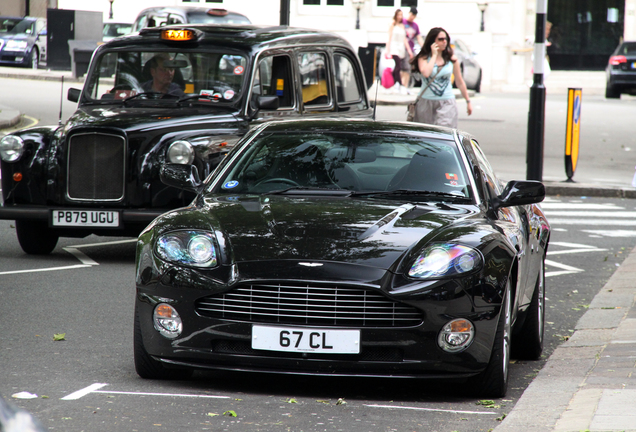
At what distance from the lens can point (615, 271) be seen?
974 centimetres

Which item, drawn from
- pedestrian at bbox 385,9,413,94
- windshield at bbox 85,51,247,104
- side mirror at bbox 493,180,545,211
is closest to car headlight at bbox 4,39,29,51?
pedestrian at bbox 385,9,413,94

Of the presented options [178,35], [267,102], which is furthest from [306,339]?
[178,35]

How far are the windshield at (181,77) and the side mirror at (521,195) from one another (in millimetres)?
4163

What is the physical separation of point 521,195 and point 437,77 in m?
Result: 7.41

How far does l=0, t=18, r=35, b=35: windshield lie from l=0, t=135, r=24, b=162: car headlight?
28.5 metres

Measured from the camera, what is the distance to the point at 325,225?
5422 mm

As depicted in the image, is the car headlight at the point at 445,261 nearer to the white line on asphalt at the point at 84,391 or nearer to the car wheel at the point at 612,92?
the white line on asphalt at the point at 84,391

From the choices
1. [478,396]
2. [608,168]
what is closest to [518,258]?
[478,396]

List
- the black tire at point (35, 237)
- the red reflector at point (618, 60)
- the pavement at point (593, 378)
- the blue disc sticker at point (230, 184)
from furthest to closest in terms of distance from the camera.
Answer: the red reflector at point (618, 60) → the black tire at point (35, 237) → the blue disc sticker at point (230, 184) → the pavement at point (593, 378)

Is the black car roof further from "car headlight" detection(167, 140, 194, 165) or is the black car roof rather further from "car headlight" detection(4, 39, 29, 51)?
"car headlight" detection(4, 39, 29, 51)

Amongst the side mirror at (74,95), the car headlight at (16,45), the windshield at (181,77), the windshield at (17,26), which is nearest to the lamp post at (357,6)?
the windshield at (17,26)

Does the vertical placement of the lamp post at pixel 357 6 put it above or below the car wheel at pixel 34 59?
above

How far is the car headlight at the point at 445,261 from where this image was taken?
5.10 metres

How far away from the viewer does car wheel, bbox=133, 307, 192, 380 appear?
542 centimetres
